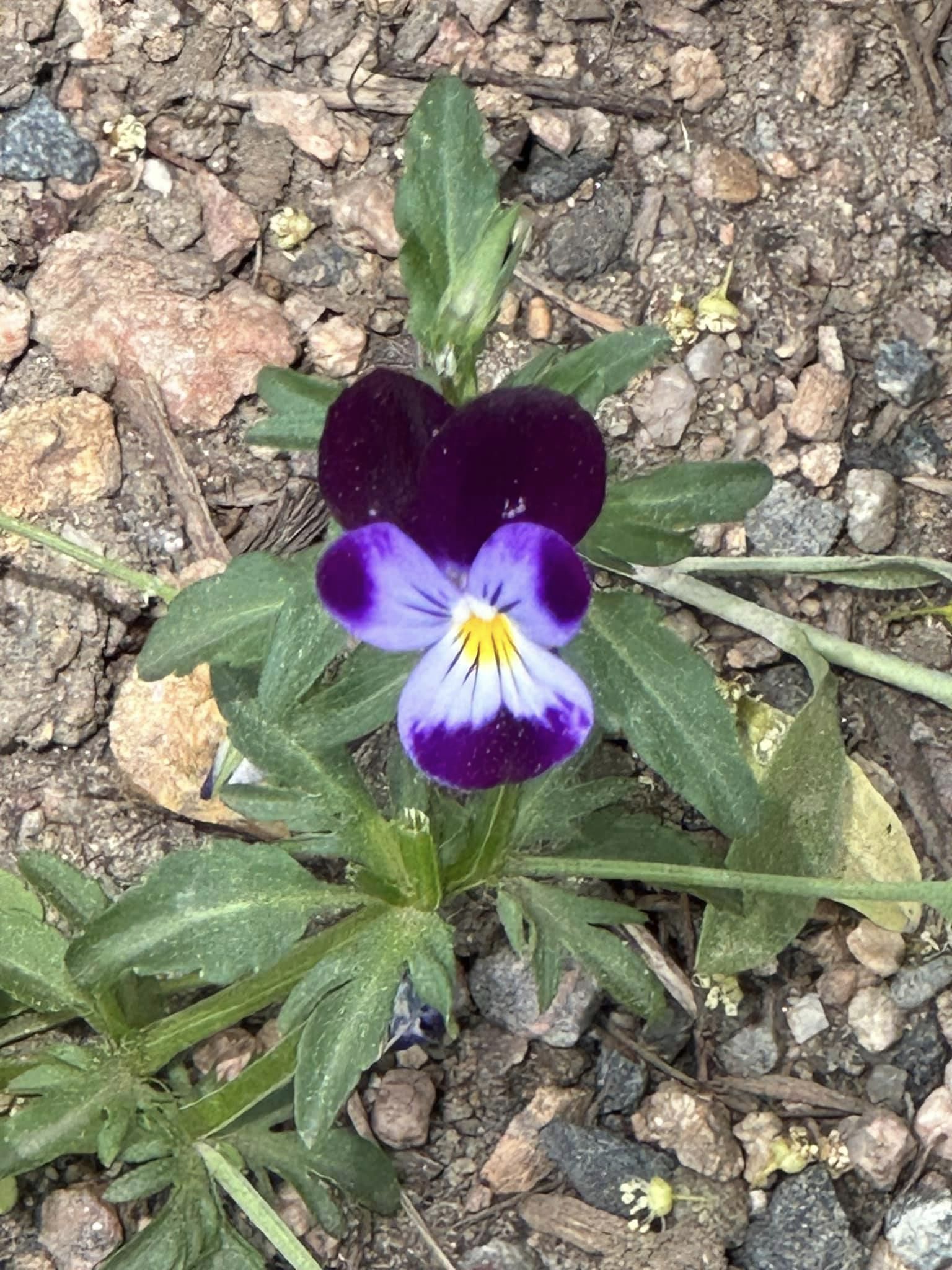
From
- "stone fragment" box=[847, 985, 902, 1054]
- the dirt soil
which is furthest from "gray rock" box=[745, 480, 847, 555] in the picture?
"stone fragment" box=[847, 985, 902, 1054]

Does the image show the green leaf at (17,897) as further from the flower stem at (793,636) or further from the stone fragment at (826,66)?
the stone fragment at (826,66)

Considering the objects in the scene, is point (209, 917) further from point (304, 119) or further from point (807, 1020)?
point (304, 119)

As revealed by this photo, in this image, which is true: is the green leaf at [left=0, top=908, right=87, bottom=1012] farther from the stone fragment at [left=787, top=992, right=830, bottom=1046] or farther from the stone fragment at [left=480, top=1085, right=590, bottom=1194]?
the stone fragment at [left=787, top=992, right=830, bottom=1046]

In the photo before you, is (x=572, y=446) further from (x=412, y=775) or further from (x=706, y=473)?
(x=412, y=775)

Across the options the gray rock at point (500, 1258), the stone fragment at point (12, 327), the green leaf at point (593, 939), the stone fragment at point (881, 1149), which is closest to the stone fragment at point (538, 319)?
the stone fragment at point (12, 327)

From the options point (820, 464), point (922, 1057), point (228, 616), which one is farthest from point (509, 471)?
point (922, 1057)

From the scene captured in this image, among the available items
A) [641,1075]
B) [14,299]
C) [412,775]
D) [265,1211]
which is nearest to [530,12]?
[14,299]

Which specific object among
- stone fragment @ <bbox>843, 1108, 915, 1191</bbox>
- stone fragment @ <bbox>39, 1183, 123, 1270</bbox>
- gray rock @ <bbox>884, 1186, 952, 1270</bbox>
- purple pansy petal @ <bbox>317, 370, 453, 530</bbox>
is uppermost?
purple pansy petal @ <bbox>317, 370, 453, 530</bbox>
